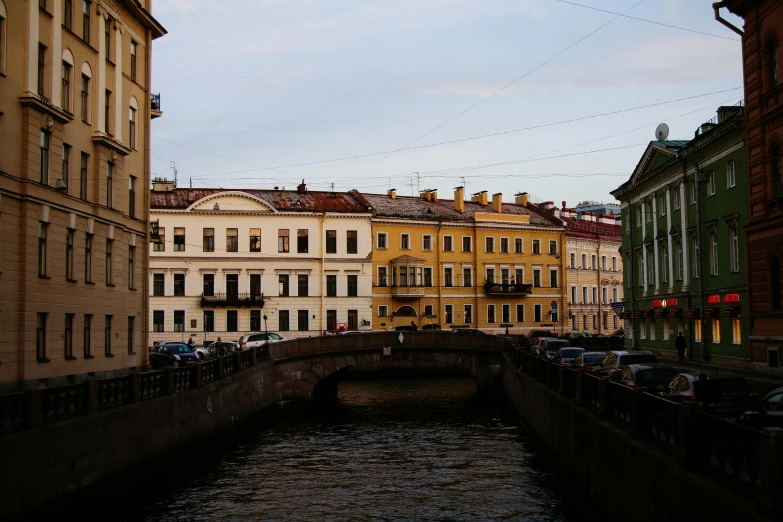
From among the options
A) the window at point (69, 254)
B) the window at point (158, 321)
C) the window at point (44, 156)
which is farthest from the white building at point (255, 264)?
the window at point (44, 156)

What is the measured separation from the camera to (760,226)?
32.7 m

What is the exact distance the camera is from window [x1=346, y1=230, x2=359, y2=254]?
6606 centimetres

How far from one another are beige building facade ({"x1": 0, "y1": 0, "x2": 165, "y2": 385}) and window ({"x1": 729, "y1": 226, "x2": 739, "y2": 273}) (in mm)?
25583

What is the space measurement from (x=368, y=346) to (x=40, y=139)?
20411 mm

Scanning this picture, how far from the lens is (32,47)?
26156 millimetres

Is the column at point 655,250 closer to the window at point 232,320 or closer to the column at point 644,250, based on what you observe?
the column at point 644,250

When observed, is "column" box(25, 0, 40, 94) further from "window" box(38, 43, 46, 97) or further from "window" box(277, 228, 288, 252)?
"window" box(277, 228, 288, 252)

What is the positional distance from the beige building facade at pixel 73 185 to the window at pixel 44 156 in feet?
0.12

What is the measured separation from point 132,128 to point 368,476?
19.6 metres

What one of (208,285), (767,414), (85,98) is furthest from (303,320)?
(767,414)

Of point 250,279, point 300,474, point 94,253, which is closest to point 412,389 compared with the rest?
point 250,279

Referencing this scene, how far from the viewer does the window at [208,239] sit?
62.5 metres

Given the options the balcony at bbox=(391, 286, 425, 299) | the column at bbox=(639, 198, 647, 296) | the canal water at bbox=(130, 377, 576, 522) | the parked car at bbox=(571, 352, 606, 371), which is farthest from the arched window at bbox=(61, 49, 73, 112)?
the balcony at bbox=(391, 286, 425, 299)

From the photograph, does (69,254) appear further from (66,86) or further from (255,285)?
(255,285)
